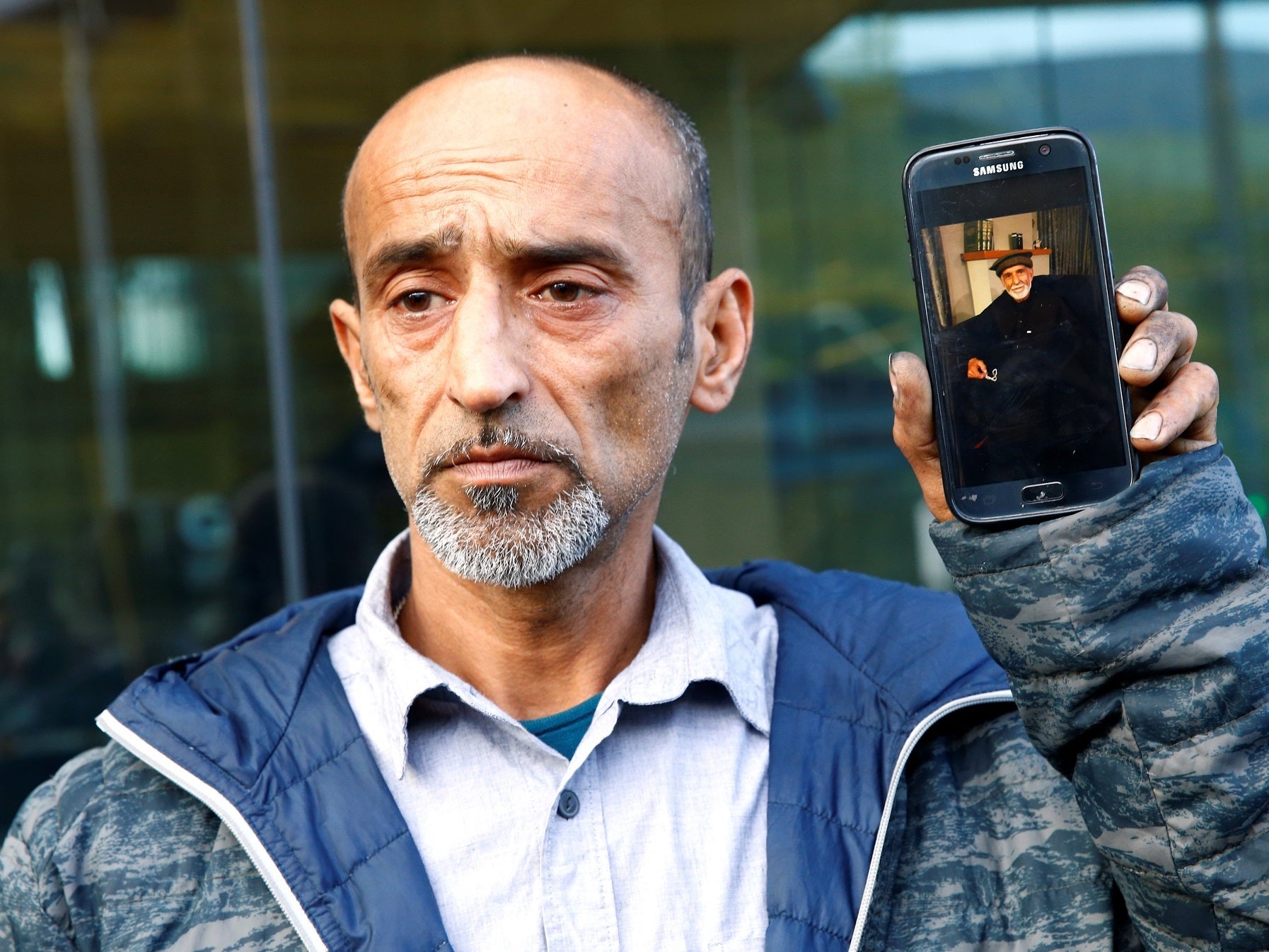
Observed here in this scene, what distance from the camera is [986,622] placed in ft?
3.66

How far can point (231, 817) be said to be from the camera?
121 cm

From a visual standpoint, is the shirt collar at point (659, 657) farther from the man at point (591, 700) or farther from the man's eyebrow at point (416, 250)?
the man's eyebrow at point (416, 250)

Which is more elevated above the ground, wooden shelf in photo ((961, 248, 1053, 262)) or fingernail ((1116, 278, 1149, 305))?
wooden shelf in photo ((961, 248, 1053, 262))

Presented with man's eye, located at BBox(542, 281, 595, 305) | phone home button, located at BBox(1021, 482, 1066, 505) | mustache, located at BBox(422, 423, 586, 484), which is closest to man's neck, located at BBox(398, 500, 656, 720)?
mustache, located at BBox(422, 423, 586, 484)

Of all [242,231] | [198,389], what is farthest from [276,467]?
[242,231]

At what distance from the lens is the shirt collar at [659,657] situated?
1.36 meters

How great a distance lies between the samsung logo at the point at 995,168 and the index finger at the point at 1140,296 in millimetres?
152

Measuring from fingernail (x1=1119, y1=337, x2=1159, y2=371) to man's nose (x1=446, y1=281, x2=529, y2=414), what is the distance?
576 millimetres

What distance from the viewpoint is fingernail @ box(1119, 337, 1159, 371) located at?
3.52ft

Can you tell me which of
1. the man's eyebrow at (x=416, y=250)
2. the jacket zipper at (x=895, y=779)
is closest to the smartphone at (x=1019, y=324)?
the jacket zipper at (x=895, y=779)

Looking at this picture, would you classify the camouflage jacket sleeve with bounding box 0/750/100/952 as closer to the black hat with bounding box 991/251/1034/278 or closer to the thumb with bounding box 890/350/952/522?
the thumb with bounding box 890/350/952/522

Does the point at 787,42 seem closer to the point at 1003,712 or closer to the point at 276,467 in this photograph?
the point at 276,467

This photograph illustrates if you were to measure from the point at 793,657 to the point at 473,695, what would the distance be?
0.36 meters

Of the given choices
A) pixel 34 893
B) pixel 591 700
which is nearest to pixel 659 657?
pixel 591 700
